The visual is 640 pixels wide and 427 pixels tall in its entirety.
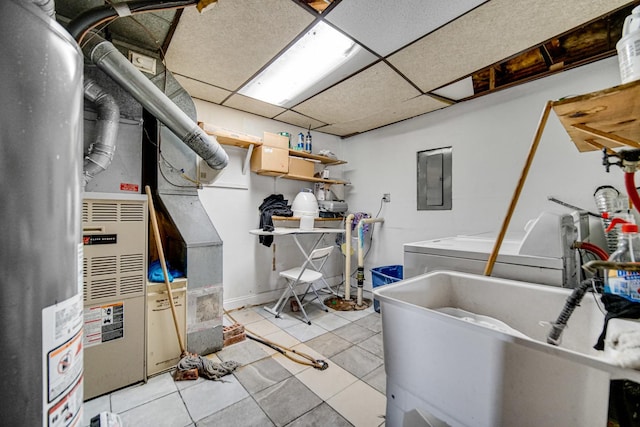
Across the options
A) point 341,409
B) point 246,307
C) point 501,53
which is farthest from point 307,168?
point 341,409

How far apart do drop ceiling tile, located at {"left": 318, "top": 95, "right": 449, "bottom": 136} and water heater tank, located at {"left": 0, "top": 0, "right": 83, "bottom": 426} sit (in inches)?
110

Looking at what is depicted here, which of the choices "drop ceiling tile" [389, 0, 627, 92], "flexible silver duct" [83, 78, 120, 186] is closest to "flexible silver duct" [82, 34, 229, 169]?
"flexible silver duct" [83, 78, 120, 186]

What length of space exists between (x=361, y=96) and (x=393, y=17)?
107cm

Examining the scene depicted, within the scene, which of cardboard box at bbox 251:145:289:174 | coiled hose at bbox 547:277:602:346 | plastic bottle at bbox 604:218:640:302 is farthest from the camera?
cardboard box at bbox 251:145:289:174

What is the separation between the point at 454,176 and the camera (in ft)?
9.24

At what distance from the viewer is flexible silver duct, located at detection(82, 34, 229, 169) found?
62.6 inches

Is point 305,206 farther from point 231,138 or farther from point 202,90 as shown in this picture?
point 202,90

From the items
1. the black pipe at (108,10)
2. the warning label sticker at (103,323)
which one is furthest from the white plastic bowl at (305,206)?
the black pipe at (108,10)

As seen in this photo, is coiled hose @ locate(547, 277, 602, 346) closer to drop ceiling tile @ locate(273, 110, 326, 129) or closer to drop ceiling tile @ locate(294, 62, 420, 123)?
drop ceiling tile @ locate(294, 62, 420, 123)

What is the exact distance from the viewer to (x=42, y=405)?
44cm

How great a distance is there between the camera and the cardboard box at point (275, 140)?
9.68 feet

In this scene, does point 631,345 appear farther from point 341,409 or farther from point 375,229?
point 375,229

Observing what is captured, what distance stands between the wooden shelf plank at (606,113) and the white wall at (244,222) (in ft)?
9.41

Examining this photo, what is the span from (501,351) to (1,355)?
942mm
